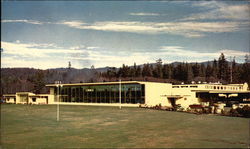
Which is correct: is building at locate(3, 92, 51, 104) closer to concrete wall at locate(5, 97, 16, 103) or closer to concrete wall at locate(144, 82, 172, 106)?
concrete wall at locate(5, 97, 16, 103)

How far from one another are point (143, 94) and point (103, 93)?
1300 cm

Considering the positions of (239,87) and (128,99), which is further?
(239,87)

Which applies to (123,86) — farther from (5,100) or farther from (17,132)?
(5,100)

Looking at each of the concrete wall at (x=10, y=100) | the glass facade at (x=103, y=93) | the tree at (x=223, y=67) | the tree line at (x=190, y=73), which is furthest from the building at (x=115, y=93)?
the tree at (x=223, y=67)

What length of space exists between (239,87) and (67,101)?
191 feet

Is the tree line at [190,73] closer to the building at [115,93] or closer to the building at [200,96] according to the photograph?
the building at [200,96]

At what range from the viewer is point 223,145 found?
17047 mm

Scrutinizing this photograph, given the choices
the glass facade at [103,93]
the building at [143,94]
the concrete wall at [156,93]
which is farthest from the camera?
the glass facade at [103,93]

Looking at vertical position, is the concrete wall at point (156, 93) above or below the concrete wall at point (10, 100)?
above

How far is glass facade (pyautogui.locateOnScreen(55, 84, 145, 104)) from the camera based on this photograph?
6184 centimetres

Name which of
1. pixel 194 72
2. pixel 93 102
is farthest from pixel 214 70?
pixel 93 102

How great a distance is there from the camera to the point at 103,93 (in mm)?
69000

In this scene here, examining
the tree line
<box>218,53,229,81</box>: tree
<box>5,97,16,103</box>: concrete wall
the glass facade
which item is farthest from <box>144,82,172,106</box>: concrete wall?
<box>218,53,229,81</box>: tree

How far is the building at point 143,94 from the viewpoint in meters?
60.2
